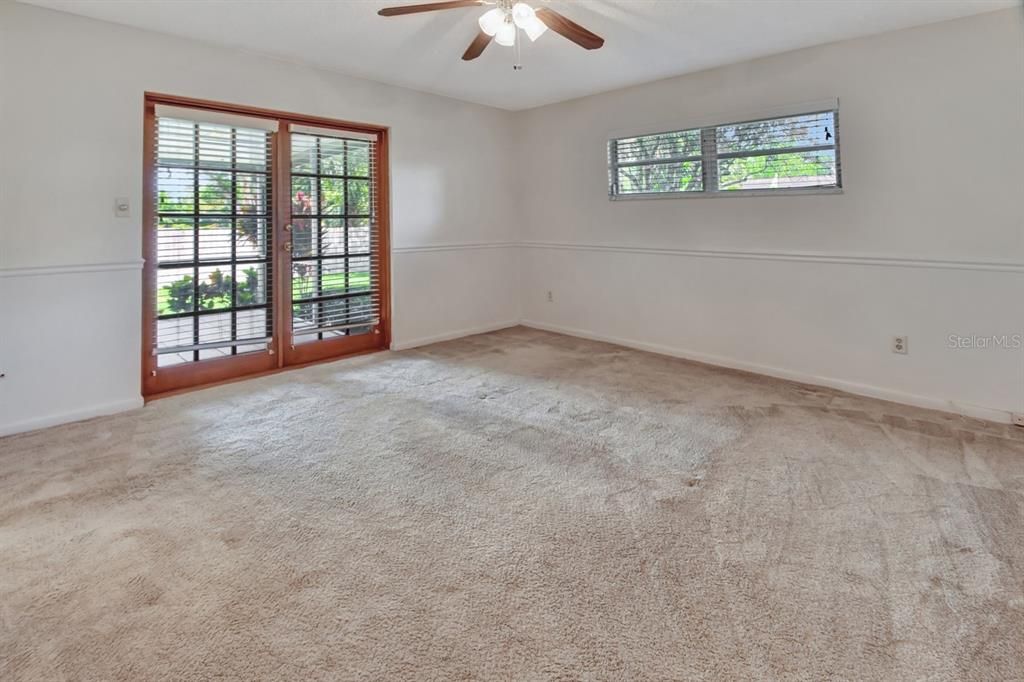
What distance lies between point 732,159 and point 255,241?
11.9ft

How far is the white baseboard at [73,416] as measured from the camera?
2.96 metres

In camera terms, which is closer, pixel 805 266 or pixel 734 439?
pixel 734 439

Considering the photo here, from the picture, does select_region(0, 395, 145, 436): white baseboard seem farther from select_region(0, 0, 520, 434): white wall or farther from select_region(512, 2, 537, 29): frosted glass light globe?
select_region(512, 2, 537, 29): frosted glass light globe

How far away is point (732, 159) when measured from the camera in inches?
162

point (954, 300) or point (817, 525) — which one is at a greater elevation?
point (954, 300)

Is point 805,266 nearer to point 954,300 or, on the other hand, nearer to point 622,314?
point 954,300

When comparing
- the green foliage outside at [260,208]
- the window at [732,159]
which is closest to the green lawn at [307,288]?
the green foliage outside at [260,208]

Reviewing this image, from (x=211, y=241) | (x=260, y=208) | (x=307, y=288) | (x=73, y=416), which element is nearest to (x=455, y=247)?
(x=307, y=288)

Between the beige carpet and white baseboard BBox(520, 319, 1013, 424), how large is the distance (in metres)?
0.14

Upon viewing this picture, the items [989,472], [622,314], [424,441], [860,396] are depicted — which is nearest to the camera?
[989,472]

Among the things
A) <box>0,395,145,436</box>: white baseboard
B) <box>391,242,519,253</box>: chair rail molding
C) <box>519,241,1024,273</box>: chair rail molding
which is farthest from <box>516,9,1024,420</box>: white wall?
<box>0,395,145,436</box>: white baseboard

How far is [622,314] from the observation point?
505cm

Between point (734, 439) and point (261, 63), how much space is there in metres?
3.97

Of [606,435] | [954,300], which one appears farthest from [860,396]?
[606,435]
